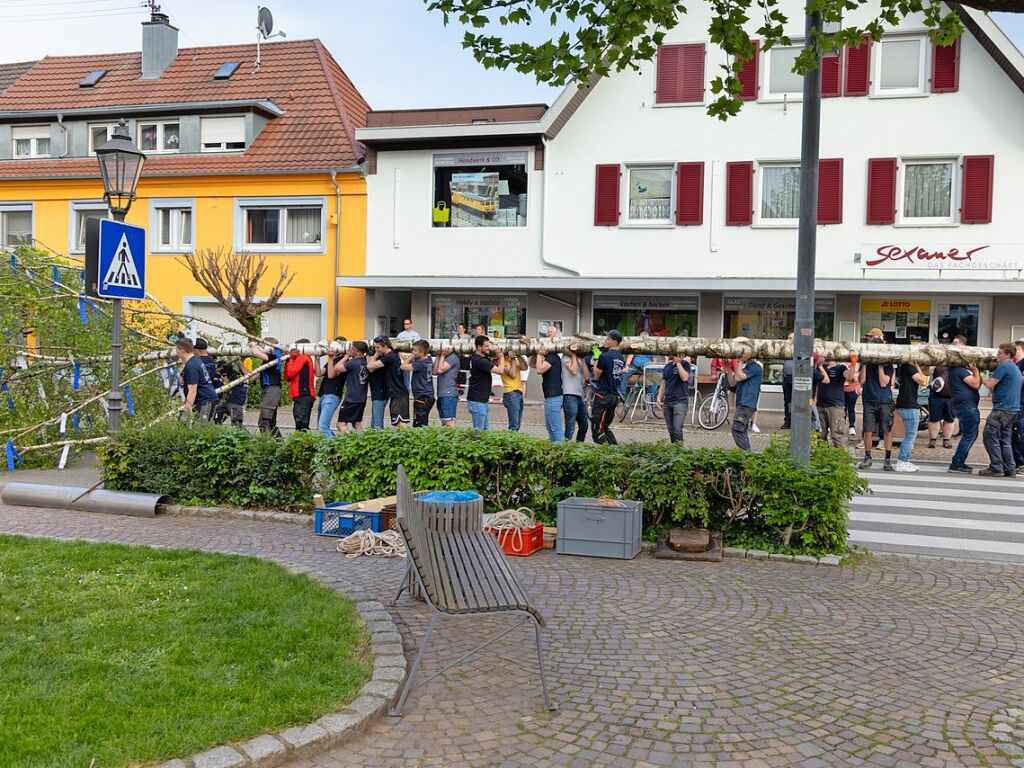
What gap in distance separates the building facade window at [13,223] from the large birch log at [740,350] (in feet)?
55.1

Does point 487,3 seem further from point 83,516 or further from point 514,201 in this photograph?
point 514,201

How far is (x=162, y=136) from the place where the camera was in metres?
26.8

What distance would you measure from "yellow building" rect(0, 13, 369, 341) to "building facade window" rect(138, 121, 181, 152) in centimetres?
4

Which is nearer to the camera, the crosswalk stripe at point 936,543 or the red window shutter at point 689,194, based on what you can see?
the crosswalk stripe at point 936,543

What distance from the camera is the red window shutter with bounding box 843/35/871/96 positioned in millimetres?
21078

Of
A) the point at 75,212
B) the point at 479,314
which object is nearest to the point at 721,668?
the point at 479,314

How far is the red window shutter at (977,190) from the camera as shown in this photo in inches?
806

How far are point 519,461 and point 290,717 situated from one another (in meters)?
4.70

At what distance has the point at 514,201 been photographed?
76.6ft

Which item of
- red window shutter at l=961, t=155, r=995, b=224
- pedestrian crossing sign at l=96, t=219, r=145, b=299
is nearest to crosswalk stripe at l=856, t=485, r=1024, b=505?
pedestrian crossing sign at l=96, t=219, r=145, b=299

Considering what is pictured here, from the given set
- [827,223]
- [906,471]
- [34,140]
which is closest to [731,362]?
[906,471]

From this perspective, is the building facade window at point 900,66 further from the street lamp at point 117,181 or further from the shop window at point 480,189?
the street lamp at point 117,181

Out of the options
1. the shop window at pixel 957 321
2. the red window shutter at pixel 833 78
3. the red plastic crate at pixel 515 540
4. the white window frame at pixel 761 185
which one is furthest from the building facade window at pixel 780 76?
the red plastic crate at pixel 515 540

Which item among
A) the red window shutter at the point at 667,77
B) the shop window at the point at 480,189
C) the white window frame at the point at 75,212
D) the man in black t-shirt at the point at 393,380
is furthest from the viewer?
the white window frame at the point at 75,212
